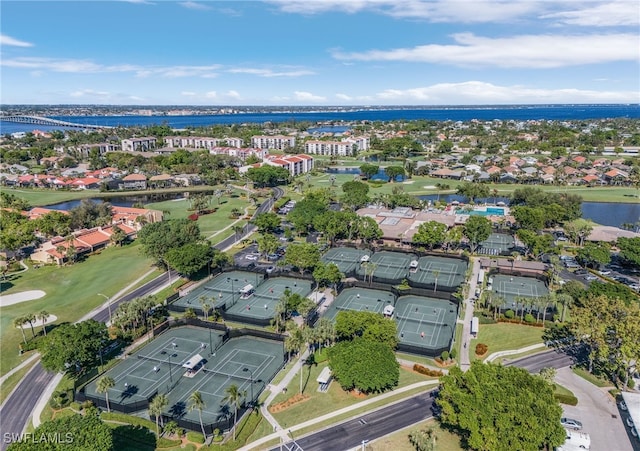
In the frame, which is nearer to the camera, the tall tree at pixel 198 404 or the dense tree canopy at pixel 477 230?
the tall tree at pixel 198 404

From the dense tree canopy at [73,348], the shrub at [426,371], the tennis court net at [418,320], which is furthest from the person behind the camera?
the tennis court net at [418,320]

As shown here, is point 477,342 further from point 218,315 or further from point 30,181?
point 30,181

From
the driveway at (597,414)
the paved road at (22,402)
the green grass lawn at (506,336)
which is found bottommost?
the paved road at (22,402)

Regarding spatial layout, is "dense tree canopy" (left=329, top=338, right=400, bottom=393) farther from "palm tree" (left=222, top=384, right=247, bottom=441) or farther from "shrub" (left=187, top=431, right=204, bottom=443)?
"shrub" (left=187, top=431, right=204, bottom=443)

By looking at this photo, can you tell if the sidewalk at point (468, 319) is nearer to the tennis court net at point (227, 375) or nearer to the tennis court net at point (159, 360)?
the tennis court net at point (227, 375)

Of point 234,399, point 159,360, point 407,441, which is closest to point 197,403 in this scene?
point 234,399

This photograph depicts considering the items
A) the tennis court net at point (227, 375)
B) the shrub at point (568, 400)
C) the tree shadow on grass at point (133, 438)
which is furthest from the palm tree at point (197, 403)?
the shrub at point (568, 400)

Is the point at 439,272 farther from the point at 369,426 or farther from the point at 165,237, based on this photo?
the point at 165,237

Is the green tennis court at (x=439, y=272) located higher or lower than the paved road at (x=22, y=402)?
higher
